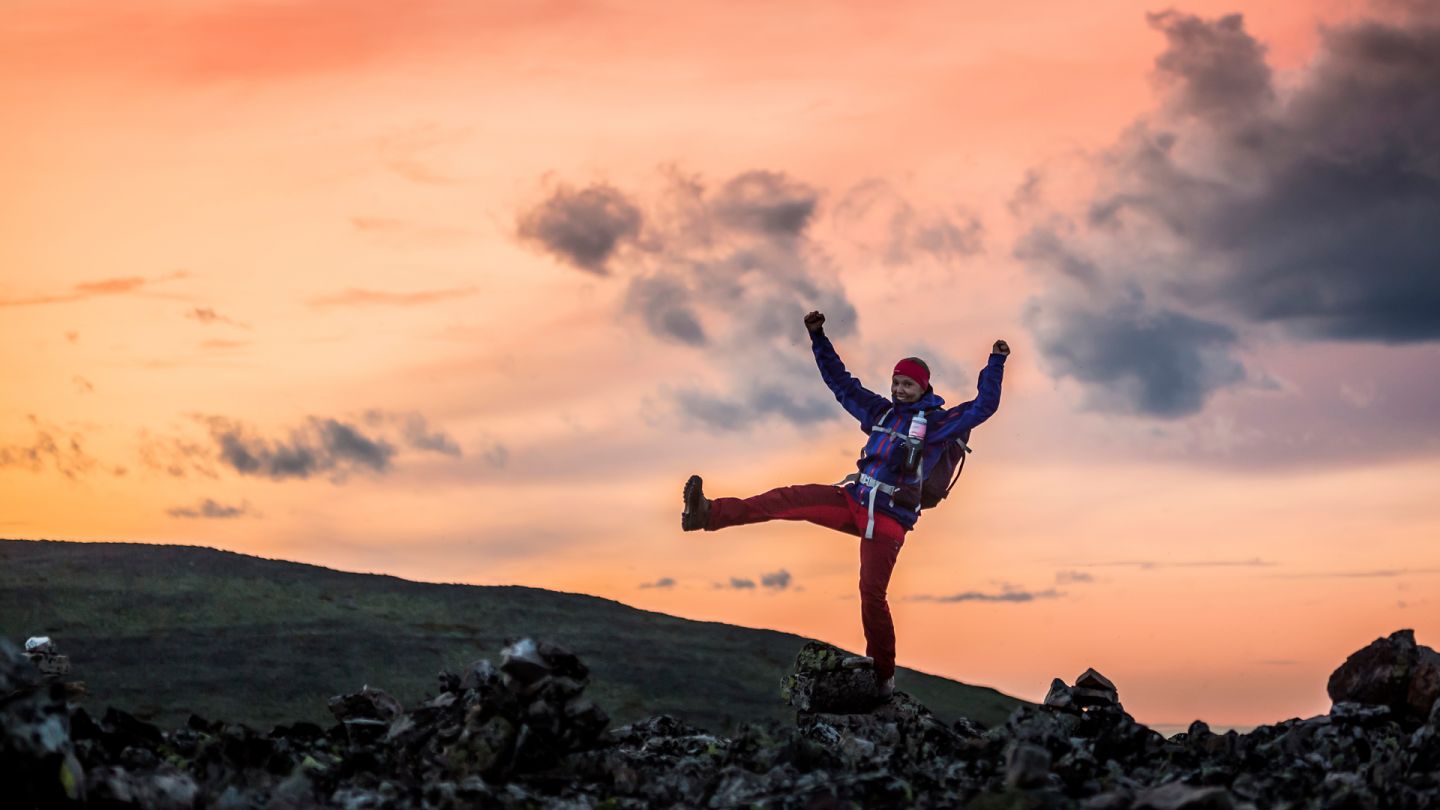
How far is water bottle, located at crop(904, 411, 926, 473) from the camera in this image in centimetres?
1316

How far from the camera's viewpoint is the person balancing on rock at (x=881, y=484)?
13.2 metres

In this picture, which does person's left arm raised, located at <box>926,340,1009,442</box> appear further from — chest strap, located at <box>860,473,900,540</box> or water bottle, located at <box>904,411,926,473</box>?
chest strap, located at <box>860,473,900,540</box>

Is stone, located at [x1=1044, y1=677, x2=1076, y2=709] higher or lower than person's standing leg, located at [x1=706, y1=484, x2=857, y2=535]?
lower

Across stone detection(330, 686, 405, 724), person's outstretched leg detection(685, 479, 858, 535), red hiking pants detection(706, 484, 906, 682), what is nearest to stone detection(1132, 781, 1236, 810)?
red hiking pants detection(706, 484, 906, 682)

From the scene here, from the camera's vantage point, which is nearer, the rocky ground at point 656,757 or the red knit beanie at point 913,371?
the rocky ground at point 656,757

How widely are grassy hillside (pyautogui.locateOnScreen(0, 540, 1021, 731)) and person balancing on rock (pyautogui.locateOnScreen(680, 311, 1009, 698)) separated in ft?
10.5

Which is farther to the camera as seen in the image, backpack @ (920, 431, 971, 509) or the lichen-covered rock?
backpack @ (920, 431, 971, 509)

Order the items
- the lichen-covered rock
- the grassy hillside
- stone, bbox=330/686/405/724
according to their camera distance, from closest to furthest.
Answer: the lichen-covered rock → stone, bbox=330/686/405/724 → the grassy hillside

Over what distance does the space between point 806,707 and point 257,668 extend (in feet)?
20.9

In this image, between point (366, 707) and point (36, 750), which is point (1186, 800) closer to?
point (36, 750)

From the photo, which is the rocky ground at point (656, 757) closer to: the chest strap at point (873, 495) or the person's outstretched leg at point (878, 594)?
the person's outstretched leg at point (878, 594)

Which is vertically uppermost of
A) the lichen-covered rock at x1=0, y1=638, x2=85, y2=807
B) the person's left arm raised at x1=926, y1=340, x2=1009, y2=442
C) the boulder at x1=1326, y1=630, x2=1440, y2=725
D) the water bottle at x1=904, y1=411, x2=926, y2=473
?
the person's left arm raised at x1=926, y1=340, x2=1009, y2=442

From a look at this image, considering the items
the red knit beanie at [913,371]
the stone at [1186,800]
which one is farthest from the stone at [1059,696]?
the stone at [1186,800]

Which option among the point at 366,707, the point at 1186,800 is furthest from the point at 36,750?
the point at 1186,800
